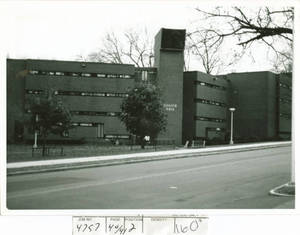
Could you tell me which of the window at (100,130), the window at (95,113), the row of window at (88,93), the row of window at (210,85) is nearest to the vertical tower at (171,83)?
the row of window at (210,85)

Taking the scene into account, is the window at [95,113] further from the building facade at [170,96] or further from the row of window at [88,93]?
the row of window at [88,93]

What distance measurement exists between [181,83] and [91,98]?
11750mm

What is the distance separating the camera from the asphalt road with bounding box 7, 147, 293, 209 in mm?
8297

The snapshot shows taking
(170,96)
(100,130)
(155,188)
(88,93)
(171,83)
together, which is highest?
(171,83)

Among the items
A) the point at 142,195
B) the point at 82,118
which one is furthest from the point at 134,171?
the point at 82,118

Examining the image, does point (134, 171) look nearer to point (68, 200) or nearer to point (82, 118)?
point (68, 200)

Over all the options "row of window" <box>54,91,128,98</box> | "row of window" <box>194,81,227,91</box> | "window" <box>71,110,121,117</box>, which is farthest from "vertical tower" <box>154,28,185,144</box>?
"window" <box>71,110,121,117</box>

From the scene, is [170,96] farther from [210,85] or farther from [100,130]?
[100,130]

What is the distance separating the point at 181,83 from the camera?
46.5 metres

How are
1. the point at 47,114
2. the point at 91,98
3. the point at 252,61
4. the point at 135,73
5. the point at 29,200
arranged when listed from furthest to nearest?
the point at 135,73, the point at 91,98, the point at 47,114, the point at 252,61, the point at 29,200

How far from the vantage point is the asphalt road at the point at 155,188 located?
8.30m

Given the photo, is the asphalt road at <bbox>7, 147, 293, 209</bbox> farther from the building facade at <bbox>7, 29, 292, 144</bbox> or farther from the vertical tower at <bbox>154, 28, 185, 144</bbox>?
the vertical tower at <bbox>154, 28, 185, 144</bbox>

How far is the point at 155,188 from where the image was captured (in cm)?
1255

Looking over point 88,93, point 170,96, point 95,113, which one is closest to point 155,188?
point 88,93
